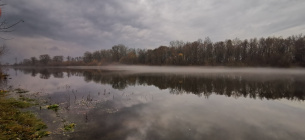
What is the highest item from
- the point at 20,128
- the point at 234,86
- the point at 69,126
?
the point at 20,128

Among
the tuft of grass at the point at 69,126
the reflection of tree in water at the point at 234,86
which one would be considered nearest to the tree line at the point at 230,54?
the reflection of tree in water at the point at 234,86

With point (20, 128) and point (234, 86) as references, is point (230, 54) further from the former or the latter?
point (20, 128)

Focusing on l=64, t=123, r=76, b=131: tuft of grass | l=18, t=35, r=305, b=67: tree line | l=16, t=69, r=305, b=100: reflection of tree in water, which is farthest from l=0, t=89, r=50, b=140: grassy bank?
l=18, t=35, r=305, b=67: tree line

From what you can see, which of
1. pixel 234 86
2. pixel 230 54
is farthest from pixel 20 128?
pixel 230 54

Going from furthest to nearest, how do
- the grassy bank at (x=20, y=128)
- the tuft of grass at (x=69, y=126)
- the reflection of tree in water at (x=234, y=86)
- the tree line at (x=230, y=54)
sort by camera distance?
1. the tree line at (x=230, y=54)
2. the reflection of tree in water at (x=234, y=86)
3. the tuft of grass at (x=69, y=126)
4. the grassy bank at (x=20, y=128)

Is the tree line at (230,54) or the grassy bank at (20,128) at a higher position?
the tree line at (230,54)

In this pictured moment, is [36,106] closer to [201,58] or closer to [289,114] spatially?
[289,114]

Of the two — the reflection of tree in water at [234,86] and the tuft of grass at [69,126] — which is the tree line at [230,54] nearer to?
the reflection of tree in water at [234,86]

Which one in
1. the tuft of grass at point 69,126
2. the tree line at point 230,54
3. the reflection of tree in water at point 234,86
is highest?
the tree line at point 230,54

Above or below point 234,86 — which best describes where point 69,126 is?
above

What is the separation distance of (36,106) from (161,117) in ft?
33.6

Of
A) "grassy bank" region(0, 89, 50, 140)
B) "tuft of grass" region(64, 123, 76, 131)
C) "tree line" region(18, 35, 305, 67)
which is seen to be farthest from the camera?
"tree line" region(18, 35, 305, 67)

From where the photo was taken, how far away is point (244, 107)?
1096 centimetres

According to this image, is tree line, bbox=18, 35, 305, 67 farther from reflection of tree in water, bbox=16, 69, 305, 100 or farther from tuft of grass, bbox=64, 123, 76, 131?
tuft of grass, bbox=64, 123, 76, 131
